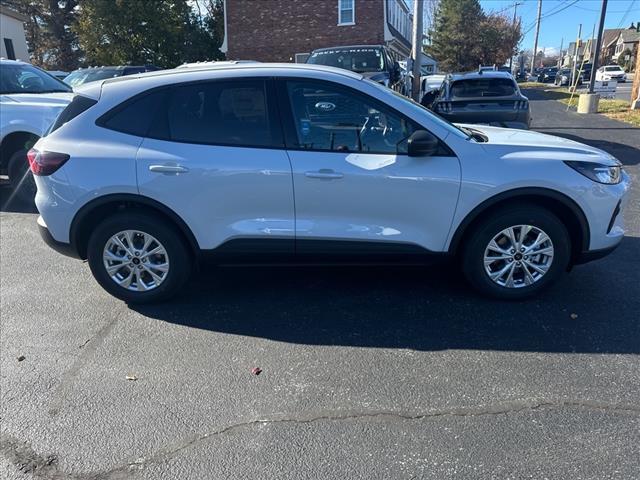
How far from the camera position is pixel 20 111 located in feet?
23.2

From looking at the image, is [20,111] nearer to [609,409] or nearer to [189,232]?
[189,232]

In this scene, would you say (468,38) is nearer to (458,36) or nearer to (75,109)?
(458,36)

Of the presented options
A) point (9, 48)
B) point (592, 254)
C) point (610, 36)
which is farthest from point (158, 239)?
point (610, 36)

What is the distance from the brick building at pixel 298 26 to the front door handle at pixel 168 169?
23311 mm

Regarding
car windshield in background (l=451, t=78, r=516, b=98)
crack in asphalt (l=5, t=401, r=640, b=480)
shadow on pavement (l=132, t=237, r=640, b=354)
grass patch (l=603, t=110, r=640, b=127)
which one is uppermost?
car windshield in background (l=451, t=78, r=516, b=98)

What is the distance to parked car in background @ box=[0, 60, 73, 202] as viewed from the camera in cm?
707

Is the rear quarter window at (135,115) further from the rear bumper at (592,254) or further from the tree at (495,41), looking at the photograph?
the tree at (495,41)

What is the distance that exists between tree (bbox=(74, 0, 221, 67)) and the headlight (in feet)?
89.0

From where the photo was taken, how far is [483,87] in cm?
1011

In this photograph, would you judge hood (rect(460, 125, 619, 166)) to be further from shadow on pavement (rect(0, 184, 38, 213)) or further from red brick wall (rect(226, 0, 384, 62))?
red brick wall (rect(226, 0, 384, 62))

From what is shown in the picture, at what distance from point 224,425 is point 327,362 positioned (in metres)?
0.83

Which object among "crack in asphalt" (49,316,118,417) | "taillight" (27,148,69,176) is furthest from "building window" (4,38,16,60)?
"crack in asphalt" (49,316,118,417)

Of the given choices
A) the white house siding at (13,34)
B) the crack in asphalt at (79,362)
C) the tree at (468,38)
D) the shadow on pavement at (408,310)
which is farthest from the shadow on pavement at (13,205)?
the tree at (468,38)

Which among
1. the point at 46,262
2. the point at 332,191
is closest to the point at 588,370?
the point at 332,191
